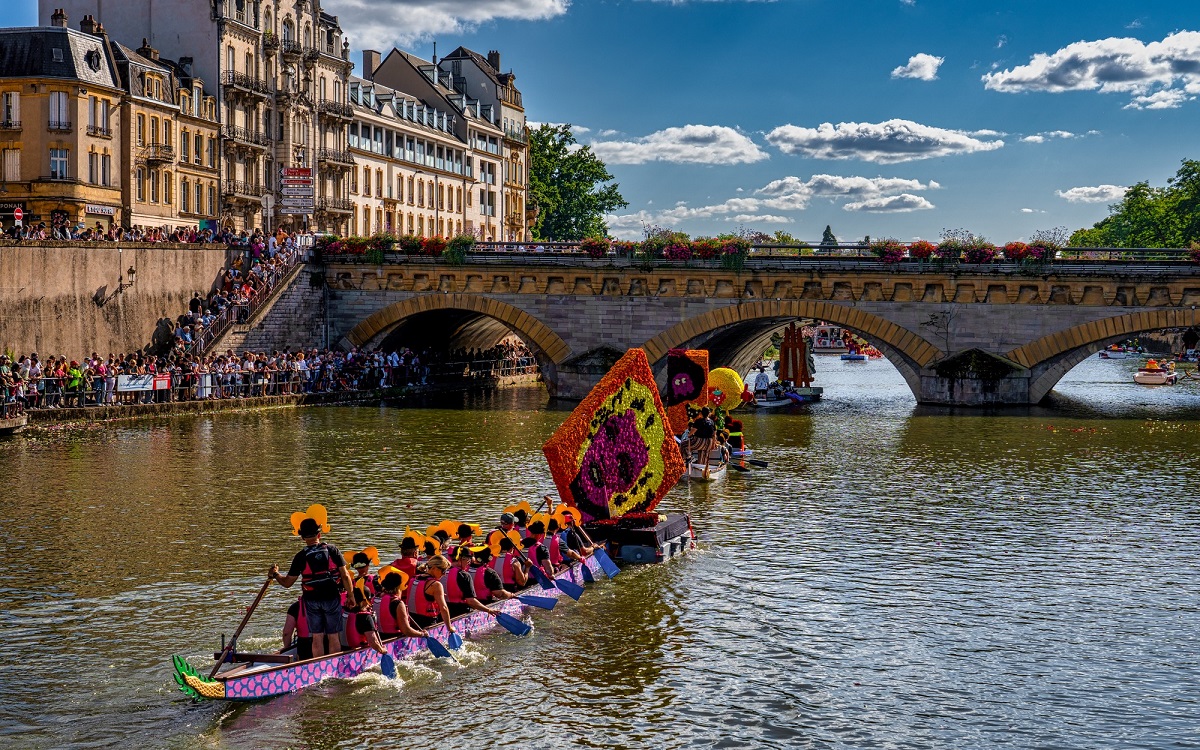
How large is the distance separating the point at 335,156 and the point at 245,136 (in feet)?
32.2

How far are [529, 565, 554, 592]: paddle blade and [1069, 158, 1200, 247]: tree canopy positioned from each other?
9784 cm

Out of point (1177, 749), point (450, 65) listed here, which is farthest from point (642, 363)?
point (450, 65)

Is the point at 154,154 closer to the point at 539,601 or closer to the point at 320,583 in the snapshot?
the point at 539,601

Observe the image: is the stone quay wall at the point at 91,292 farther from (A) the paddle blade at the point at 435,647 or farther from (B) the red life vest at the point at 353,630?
(B) the red life vest at the point at 353,630

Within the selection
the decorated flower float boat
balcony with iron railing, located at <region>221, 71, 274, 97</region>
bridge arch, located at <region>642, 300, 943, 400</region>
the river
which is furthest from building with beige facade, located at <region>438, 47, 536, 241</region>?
the decorated flower float boat

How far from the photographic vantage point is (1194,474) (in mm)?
38719

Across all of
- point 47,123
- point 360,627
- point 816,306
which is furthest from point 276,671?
point 47,123

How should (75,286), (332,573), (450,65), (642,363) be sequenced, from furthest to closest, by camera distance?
(450,65) < (75,286) < (642,363) < (332,573)

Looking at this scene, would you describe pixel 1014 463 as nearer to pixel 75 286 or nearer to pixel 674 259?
pixel 674 259

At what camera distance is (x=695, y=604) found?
78.1ft

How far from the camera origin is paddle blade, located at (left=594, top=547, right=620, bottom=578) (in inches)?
999

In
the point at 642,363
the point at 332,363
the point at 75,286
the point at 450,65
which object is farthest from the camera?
the point at 450,65

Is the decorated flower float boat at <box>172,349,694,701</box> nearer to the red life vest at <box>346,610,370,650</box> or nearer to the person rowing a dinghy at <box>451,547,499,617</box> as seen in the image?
the person rowing a dinghy at <box>451,547,499,617</box>

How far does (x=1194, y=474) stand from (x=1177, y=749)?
2351 cm
